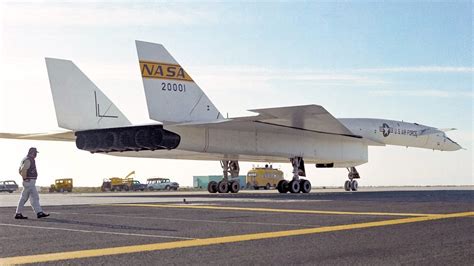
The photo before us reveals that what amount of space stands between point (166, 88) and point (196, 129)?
2.11 m

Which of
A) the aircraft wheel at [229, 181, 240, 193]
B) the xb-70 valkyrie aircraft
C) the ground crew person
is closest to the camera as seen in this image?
the ground crew person

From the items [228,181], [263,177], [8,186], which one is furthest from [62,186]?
[228,181]

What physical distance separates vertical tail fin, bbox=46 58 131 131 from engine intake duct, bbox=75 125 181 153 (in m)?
1.43

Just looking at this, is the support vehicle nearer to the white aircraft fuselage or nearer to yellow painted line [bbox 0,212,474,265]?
the white aircraft fuselage

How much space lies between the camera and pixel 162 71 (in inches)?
1014

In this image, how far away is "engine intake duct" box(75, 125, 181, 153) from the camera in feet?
82.7

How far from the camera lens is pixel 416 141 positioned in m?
34.3

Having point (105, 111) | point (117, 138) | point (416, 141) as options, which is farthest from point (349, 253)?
point (416, 141)

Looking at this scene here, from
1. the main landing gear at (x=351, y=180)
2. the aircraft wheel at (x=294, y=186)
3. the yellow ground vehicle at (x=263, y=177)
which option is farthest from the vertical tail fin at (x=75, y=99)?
the yellow ground vehicle at (x=263, y=177)

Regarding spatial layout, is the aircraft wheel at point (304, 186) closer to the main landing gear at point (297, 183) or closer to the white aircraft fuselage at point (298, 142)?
the main landing gear at point (297, 183)

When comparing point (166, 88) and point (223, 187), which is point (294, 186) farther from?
point (166, 88)

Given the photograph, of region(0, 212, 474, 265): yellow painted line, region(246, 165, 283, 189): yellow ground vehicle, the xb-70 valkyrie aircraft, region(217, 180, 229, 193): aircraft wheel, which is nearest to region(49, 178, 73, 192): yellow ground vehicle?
region(246, 165, 283, 189): yellow ground vehicle

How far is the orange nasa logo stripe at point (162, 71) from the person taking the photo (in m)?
25.2

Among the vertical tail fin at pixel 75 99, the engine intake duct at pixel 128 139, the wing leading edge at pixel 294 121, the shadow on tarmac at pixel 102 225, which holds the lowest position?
the shadow on tarmac at pixel 102 225
